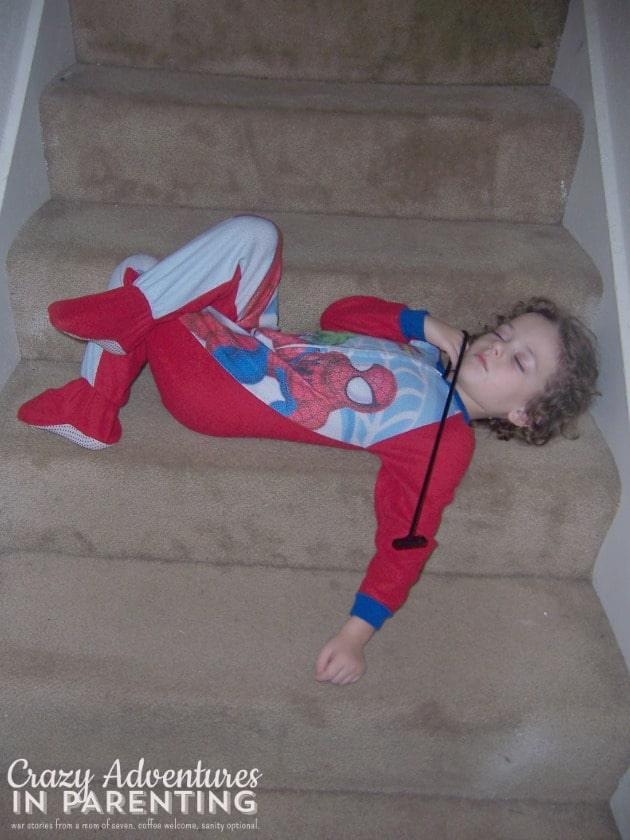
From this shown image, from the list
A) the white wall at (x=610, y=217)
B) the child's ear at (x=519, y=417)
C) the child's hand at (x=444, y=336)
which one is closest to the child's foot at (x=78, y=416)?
the child's hand at (x=444, y=336)

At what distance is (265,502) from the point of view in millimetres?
1130

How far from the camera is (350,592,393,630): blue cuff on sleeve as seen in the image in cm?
103

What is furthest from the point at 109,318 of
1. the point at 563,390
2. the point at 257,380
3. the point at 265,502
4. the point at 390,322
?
the point at 563,390

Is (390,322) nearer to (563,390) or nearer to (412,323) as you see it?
(412,323)

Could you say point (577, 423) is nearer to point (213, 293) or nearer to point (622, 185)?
point (622, 185)

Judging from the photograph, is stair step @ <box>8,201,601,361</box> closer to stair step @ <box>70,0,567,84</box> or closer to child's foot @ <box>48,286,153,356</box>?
child's foot @ <box>48,286,153,356</box>

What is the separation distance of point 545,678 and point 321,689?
34 centimetres

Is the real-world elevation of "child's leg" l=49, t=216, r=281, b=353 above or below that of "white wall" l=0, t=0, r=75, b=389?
below

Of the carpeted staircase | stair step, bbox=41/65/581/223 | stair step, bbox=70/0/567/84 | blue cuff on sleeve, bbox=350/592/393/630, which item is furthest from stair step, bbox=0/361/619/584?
stair step, bbox=70/0/567/84

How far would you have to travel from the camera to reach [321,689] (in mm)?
1014

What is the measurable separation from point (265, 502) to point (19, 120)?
80 cm

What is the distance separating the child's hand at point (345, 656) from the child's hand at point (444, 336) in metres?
0.47

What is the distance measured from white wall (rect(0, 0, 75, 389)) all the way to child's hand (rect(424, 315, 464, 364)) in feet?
2.42

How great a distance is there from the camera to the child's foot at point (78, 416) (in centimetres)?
111
